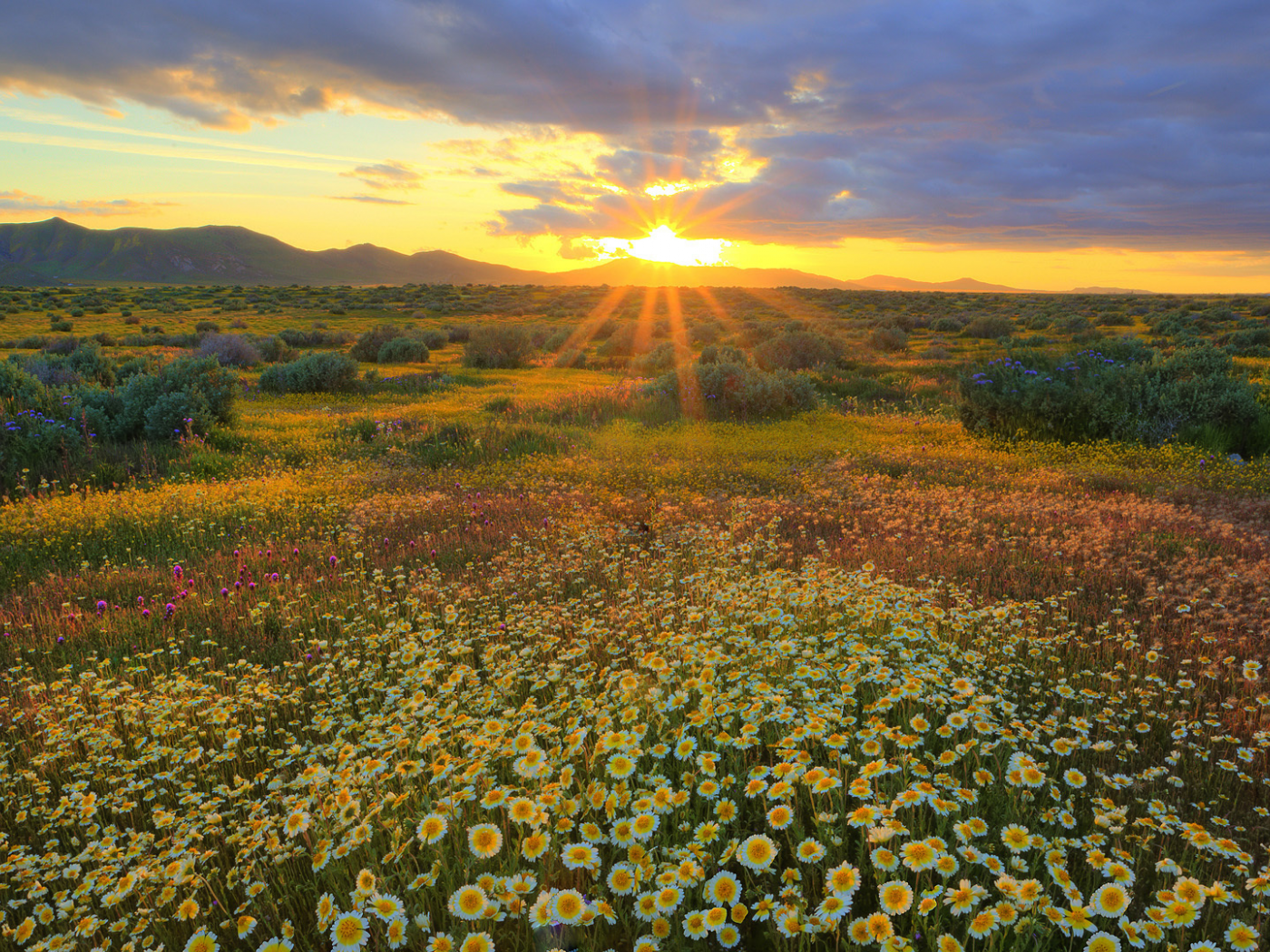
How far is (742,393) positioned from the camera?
1725 centimetres

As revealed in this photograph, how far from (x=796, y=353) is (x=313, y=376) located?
18194 mm

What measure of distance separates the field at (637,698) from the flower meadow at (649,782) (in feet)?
0.10

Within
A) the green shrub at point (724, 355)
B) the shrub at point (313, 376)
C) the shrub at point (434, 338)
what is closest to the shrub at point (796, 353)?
the green shrub at point (724, 355)

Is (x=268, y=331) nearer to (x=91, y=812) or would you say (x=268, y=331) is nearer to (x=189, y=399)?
(x=189, y=399)

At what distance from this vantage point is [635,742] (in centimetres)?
303

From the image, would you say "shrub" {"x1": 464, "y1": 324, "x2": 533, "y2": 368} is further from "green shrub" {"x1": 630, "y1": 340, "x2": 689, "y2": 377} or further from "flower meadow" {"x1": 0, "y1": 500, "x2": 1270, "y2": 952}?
"flower meadow" {"x1": 0, "y1": 500, "x2": 1270, "y2": 952}

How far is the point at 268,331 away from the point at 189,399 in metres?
31.7

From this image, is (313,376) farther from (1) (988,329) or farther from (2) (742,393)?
(1) (988,329)

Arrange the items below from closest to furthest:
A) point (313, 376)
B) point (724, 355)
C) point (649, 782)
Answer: point (649, 782)
point (313, 376)
point (724, 355)

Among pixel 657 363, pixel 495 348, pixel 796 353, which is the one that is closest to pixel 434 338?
pixel 495 348

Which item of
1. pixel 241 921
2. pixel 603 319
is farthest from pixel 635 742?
pixel 603 319

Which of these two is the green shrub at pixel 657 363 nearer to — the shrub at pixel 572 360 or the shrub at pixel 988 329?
the shrub at pixel 572 360

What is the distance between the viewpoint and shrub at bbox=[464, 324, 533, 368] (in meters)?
29.4

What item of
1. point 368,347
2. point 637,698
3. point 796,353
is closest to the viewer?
point 637,698
